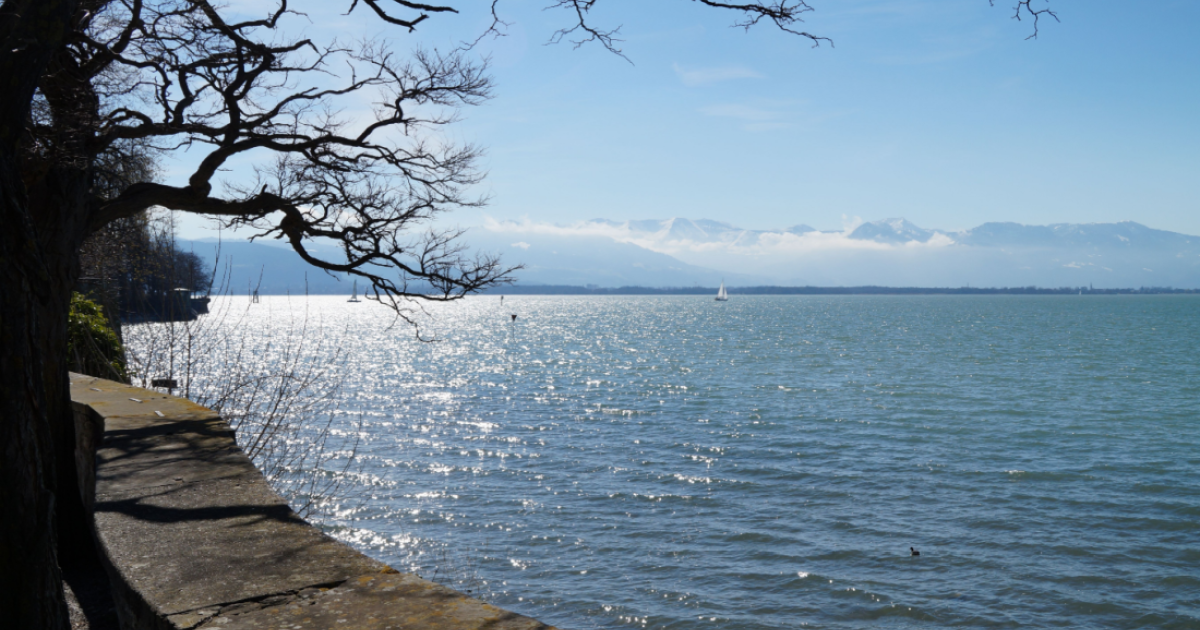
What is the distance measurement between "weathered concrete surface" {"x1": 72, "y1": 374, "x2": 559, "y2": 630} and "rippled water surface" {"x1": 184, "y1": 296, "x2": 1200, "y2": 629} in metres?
7.27

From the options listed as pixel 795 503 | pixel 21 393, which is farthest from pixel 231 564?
pixel 795 503

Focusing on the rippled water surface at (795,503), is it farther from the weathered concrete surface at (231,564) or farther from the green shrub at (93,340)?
the weathered concrete surface at (231,564)

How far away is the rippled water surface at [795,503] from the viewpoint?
11406mm

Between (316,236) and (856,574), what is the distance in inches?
361

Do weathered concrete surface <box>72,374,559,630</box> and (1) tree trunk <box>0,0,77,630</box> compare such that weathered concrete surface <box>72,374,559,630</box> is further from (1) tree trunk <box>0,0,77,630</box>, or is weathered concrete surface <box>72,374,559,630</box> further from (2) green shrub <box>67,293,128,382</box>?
(2) green shrub <box>67,293,128,382</box>

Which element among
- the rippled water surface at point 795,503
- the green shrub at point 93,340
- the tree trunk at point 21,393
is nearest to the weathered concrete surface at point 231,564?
the tree trunk at point 21,393

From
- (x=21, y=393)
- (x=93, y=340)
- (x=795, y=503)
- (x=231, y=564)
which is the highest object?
(x=21, y=393)

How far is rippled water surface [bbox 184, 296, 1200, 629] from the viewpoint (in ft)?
37.4

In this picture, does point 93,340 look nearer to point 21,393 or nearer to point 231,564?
point 21,393

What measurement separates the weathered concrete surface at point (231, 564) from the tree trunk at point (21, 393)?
10.8 inches

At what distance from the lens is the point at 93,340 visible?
471 inches

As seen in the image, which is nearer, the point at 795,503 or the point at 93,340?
the point at 93,340

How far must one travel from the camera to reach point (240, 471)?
15.7 ft

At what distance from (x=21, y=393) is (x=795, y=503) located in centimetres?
1456
